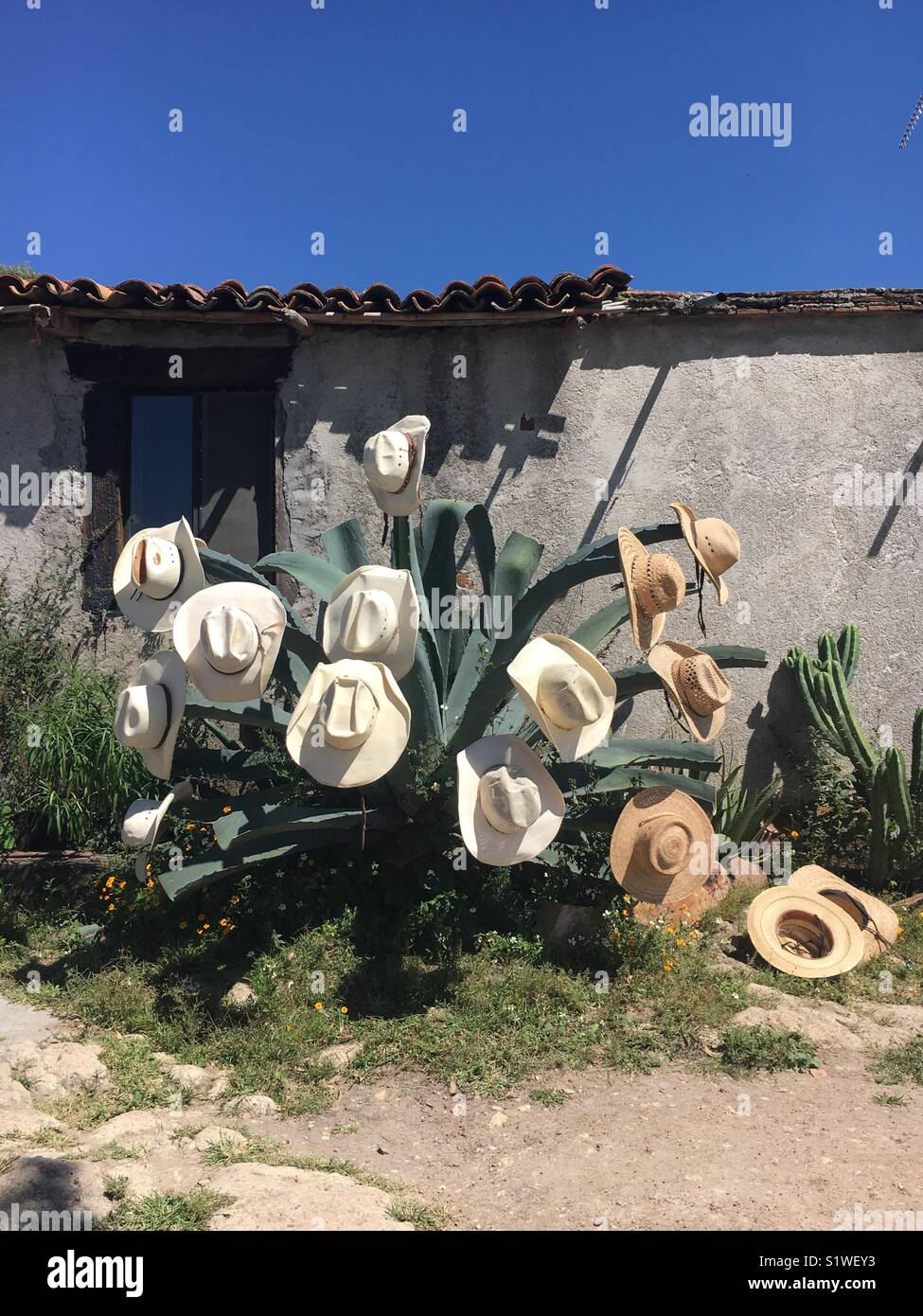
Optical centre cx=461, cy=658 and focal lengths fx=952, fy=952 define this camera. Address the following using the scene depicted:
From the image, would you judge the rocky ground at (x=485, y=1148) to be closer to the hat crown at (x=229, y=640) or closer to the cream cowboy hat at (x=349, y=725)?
the cream cowboy hat at (x=349, y=725)

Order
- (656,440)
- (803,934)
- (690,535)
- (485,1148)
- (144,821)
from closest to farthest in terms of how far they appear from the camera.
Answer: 1. (485,1148)
2. (144,821)
3. (690,535)
4. (803,934)
5. (656,440)

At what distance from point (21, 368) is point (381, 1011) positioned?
470 centimetres

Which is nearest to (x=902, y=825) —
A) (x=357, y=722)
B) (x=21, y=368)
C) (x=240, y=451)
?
(x=357, y=722)

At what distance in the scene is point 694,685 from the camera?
169 inches

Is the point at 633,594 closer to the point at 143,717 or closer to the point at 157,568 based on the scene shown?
the point at 157,568

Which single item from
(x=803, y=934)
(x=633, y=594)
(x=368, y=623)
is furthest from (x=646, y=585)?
(x=803, y=934)

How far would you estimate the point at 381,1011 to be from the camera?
417 centimetres

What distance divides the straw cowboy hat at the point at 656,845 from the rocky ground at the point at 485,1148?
0.78m

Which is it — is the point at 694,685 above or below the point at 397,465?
below

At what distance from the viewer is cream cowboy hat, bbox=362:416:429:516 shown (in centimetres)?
432

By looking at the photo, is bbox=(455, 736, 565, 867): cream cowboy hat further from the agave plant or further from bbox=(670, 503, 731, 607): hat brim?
bbox=(670, 503, 731, 607): hat brim

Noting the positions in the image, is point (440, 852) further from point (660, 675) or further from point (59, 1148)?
point (59, 1148)

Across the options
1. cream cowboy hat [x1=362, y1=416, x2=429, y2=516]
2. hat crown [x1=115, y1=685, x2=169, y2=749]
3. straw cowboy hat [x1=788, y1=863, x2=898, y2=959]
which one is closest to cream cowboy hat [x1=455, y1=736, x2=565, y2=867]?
cream cowboy hat [x1=362, y1=416, x2=429, y2=516]

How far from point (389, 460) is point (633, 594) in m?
1.25
